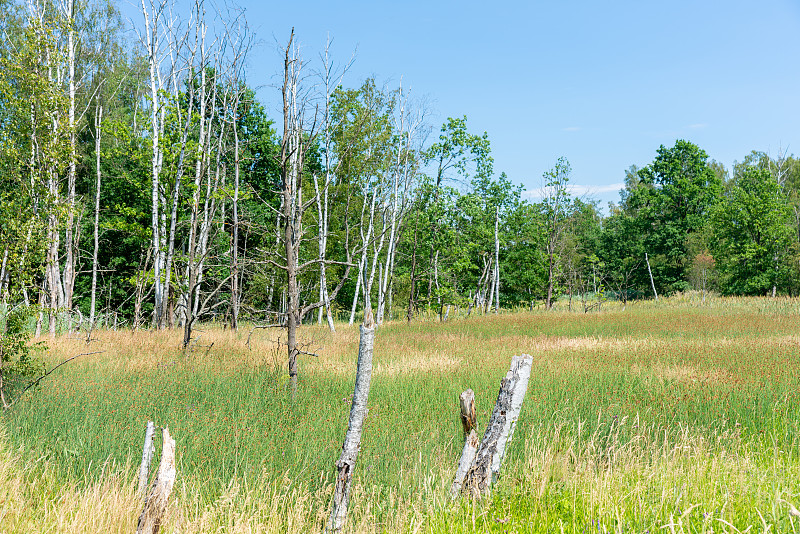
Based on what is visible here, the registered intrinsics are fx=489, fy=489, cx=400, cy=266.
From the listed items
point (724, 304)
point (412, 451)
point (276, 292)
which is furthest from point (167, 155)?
point (724, 304)

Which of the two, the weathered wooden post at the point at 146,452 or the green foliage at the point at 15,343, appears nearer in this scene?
the weathered wooden post at the point at 146,452

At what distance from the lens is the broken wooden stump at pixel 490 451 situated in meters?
4.16

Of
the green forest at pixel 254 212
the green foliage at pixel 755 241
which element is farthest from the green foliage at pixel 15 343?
the green foliage at pixel 755 241

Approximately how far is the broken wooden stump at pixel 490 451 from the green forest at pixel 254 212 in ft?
9.01

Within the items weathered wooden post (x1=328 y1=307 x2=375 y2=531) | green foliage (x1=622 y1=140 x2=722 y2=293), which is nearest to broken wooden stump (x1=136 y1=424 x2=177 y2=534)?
weathered wooden post (x1=328 y1=307 x2=375 y2=531)

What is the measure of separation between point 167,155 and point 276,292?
11.2 meters

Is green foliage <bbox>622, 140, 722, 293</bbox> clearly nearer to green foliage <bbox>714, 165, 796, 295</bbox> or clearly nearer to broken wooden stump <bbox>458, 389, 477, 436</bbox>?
green foliage <bbox>714, 165, 796, 295</bbox>

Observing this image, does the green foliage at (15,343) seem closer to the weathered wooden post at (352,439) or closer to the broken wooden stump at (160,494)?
the broken wooden stump at (160,494)

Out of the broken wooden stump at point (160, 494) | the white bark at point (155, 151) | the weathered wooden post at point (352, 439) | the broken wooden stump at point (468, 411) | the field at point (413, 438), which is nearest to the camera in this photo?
the broken wooden stump at point (160, 494)

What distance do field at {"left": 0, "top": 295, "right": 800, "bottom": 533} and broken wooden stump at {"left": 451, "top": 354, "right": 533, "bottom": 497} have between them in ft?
0.56

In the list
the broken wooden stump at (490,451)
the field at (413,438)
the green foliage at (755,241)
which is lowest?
the field at (413,438)

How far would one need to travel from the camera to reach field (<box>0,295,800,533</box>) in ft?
12.5

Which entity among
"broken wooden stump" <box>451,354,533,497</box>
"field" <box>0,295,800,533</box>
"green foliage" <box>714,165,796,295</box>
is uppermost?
"green foliage" <box>714,165,796,295</box>

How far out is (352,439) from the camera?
12.2ft
